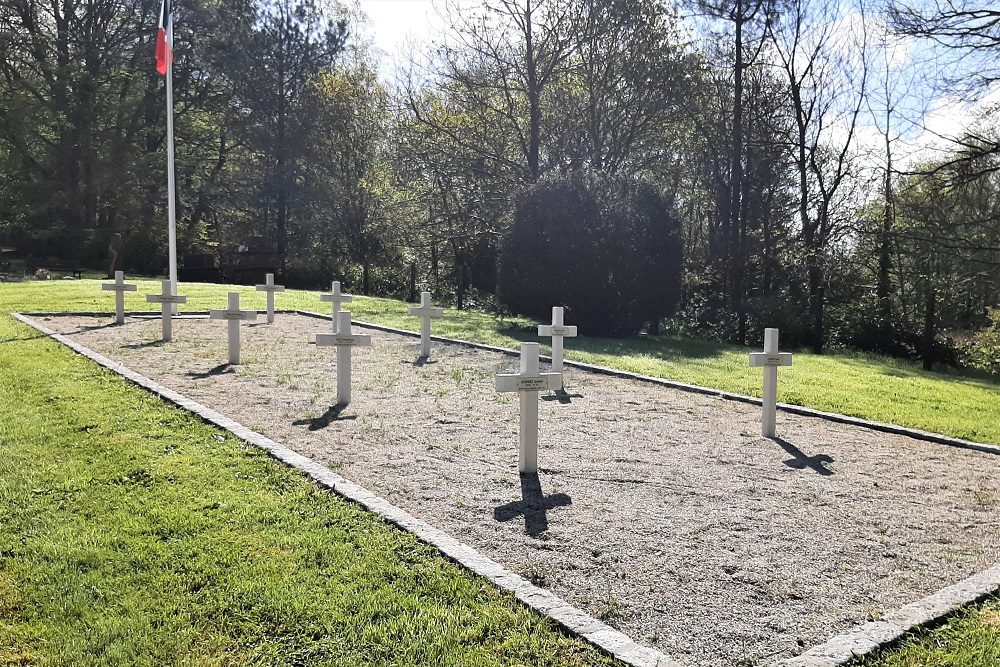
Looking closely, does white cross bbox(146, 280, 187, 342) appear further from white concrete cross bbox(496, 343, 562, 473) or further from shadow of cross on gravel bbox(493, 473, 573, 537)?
shadow of cross on gravel bbox(493, 473, 573, 537)

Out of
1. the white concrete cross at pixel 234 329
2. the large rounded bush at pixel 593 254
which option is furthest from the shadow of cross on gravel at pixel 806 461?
the large rounded bush at pixel 593 254

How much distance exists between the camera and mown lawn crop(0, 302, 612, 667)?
2957mm

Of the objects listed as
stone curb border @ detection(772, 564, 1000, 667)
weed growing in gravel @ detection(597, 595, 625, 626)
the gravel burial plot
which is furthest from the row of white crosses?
stone curb border @ detection(772, 564, 1000, 667)

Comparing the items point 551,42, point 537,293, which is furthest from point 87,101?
point 537,293

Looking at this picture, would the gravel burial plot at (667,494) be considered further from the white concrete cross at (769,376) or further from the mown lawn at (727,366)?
the mown lawn at (727,366)

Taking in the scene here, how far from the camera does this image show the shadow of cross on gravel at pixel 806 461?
19.7 ft

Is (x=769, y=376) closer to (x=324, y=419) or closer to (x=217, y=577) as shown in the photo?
(x=324, y=419)

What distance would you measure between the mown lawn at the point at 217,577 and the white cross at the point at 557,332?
4472mm

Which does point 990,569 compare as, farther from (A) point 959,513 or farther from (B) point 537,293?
(B) point 537,293

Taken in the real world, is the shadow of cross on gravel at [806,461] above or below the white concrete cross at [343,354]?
below

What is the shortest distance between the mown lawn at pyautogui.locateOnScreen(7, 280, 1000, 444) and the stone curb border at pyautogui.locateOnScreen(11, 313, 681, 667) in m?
5.72

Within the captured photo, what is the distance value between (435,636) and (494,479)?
2284mm

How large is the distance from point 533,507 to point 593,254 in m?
11.4

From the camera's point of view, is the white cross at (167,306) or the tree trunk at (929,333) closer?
the white cross at (167,306)
